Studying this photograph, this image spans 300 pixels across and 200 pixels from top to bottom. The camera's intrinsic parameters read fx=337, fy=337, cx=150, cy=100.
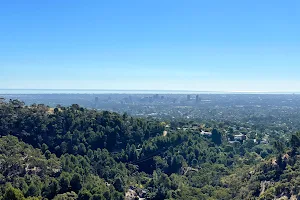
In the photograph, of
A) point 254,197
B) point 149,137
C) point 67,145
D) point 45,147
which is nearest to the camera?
point 254,197

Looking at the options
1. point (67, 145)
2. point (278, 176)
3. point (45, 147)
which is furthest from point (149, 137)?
point (278, 176)

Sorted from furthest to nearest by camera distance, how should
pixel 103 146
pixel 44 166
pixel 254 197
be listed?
pixel 103 146 → pixel 44 166 → pixel 254 197

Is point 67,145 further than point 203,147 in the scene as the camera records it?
No

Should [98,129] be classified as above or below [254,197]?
above

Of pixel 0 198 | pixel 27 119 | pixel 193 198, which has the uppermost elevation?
pixel 27 119

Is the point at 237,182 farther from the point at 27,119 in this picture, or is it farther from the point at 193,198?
the point at 27,119

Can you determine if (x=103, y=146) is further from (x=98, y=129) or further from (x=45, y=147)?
(x=45, y=147)

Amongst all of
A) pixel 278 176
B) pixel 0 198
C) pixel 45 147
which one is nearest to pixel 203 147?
pixel 278 176
